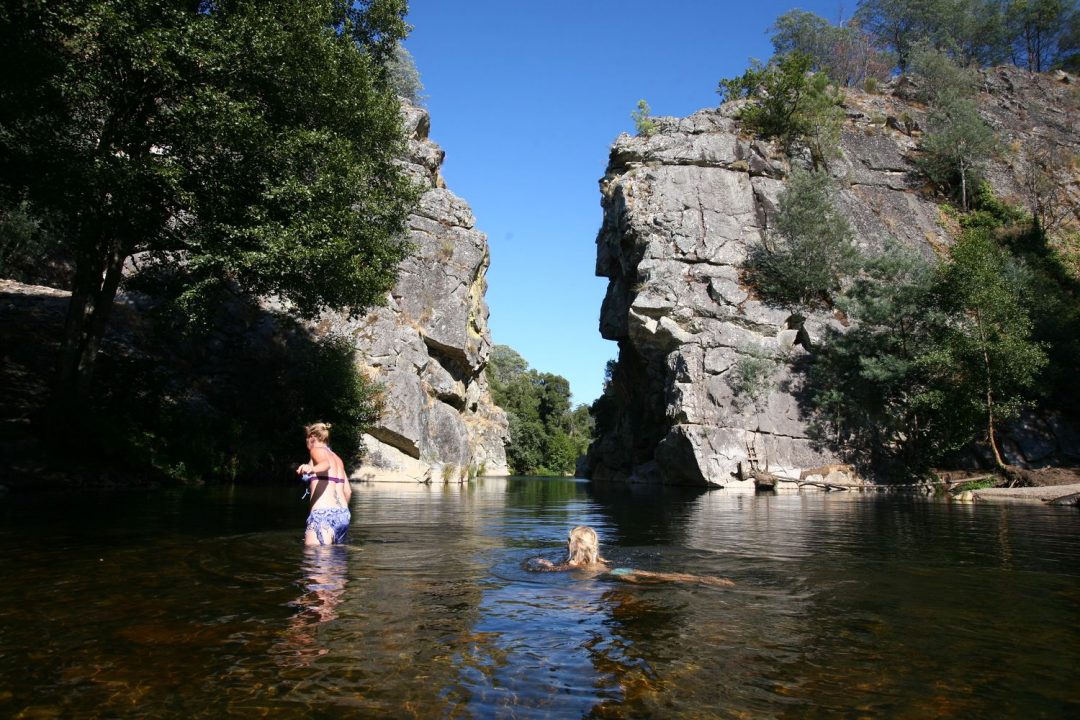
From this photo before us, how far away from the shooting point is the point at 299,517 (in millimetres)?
14117

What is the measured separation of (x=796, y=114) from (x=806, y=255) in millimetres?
15199

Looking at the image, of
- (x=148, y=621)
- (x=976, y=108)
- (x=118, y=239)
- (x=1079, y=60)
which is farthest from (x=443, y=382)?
(x=1079, y=60)

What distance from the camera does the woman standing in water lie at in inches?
368

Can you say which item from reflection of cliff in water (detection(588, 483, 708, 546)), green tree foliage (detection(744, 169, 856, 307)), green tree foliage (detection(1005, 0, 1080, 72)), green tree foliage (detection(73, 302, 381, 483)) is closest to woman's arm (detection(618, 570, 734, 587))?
reflection of cliff in water (detection(588, 483, 708, 546))

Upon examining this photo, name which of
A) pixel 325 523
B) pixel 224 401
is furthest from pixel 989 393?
pixel 224 401

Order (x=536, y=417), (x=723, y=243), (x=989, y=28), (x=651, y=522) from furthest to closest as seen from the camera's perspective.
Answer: (x=536, y=417), (x=989, y=28), (x=723, y=243), (x=651, y=522)

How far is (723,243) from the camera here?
4591 centimetres

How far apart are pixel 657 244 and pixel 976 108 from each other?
3706 cm

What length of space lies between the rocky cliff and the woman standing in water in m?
30.4

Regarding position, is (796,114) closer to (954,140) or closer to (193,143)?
(954,140)

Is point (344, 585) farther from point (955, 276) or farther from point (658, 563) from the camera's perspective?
point (955, 276)

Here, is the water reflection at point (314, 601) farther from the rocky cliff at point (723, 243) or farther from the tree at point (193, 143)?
the rocky cliff at point (723, 243)

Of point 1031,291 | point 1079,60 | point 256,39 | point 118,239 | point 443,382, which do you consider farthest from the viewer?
point 1079,60

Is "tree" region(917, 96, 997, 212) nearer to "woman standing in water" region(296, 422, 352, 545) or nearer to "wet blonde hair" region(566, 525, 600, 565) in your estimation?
"wet blonde hair" region(566, 525, 600, 565)
